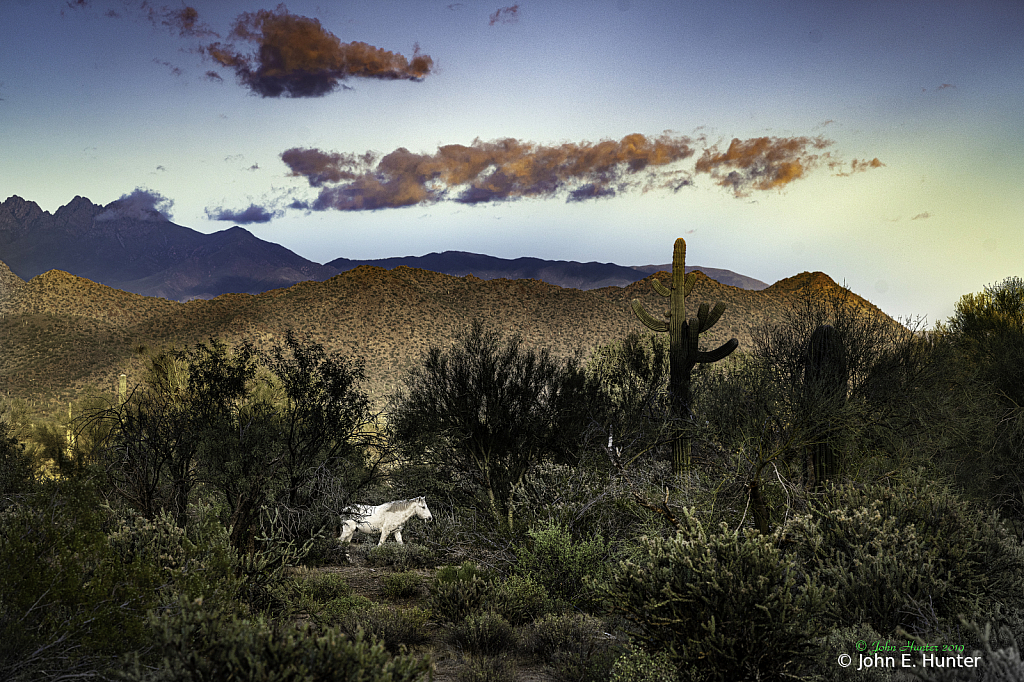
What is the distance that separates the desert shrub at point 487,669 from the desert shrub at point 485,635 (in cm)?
22

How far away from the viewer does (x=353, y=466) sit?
1459 centimetres

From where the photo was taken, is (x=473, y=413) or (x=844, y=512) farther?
(x=473, y=413)

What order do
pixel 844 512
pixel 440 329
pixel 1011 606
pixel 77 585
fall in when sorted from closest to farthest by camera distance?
pixel 77 585, pixel 1011 606, pixel 844 512, pixel 440 329

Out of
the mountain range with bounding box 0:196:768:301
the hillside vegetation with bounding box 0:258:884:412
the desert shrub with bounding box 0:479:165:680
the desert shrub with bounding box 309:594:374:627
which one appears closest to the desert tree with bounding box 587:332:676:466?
the desert shrub with bounding box 309:594:374:627

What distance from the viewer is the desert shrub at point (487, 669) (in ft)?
18.7

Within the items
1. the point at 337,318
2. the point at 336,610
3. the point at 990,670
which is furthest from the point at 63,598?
the point at 337,318

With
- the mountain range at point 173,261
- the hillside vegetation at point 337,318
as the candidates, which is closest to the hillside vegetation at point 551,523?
the hillside vegetation at point 337,318

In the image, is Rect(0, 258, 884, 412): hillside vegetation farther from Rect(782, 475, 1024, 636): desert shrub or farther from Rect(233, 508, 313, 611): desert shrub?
Rect(782, 475, 1024, 636): desert shrub

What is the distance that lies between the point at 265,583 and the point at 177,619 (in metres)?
3.76

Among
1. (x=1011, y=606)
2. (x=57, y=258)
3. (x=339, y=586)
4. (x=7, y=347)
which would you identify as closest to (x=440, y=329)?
(x=7, y=347)

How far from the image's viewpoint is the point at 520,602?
758cm

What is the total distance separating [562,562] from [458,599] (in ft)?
4.94

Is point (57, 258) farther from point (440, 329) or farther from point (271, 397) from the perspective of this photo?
point (271, 397)

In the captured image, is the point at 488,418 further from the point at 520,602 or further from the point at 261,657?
the point at 261,657
